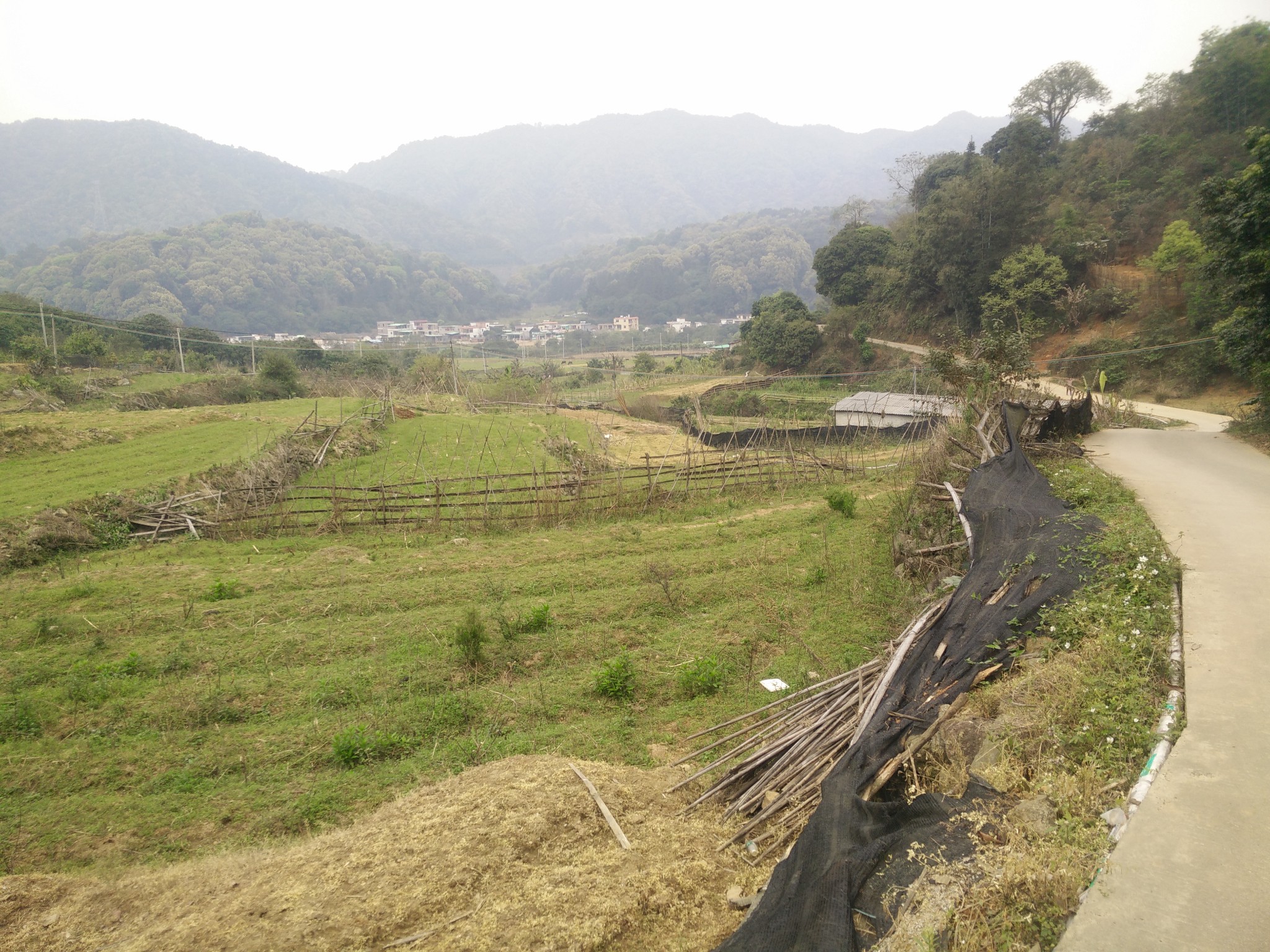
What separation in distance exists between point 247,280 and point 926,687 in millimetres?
98319

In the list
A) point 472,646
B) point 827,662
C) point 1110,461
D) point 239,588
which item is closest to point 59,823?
point 472,646

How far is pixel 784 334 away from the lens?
128ft

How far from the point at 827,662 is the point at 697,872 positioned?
3.74 meters

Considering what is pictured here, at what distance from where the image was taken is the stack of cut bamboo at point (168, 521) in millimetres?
11133

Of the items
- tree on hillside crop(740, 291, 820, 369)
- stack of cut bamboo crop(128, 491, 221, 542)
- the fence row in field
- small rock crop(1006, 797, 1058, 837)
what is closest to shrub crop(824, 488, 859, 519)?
the fence row in field

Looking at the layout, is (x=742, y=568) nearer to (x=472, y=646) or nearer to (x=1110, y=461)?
(x=472, y=646)

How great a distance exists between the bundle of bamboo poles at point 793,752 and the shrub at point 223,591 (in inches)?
264

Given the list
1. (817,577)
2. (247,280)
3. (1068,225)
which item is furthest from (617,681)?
(247,280)

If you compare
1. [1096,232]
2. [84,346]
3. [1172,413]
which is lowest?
[1172,413]

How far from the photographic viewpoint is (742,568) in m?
9.70

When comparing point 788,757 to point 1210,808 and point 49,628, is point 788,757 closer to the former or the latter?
point 1210,808

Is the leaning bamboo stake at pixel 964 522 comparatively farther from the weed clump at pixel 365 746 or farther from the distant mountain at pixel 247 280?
the distant mountain at pixel 247 280

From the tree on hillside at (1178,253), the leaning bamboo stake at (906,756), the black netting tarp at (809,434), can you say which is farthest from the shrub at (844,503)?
the tree on hillside at (1178,253)

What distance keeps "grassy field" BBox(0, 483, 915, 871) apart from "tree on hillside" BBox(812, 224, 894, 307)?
3289 centimetres
